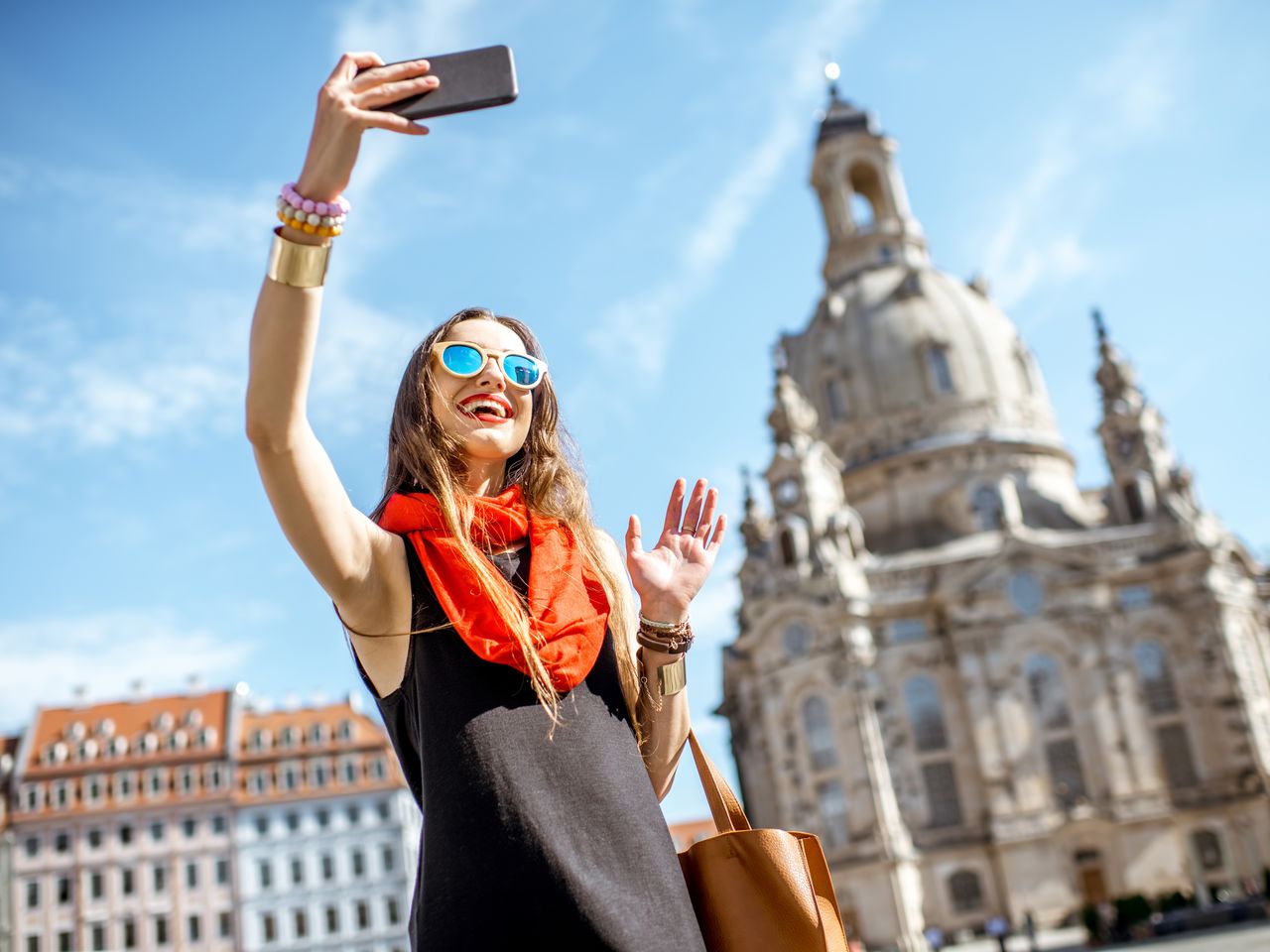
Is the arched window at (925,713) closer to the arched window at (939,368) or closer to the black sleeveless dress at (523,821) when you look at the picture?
the arched window at (939,368)

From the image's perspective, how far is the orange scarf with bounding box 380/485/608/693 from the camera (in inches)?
110

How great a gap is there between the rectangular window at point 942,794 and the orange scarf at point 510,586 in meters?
45.0

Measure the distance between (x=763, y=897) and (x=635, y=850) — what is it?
396mm

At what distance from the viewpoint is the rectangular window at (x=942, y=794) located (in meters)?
45.2

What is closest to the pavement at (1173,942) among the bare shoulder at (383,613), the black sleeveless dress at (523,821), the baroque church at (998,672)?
the baroque church at (998,672)

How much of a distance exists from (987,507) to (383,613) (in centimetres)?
5078

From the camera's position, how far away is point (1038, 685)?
46000 millimetres

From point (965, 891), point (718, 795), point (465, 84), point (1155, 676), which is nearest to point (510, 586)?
point (718, 795)

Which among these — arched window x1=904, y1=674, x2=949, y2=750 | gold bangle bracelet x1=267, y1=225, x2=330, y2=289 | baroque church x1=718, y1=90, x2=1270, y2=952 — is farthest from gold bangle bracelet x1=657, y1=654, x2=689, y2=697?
arched window x1=904, y1=674, x2=949, y2=750

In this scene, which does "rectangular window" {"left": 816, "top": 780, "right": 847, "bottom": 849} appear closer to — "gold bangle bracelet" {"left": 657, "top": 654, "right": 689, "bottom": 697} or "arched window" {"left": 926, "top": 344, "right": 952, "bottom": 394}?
"arched window" {"left": 926, "top": 344, "right": 952, "bottom": 394}

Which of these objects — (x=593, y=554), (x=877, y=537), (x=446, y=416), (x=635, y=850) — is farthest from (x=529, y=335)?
(x=877, y=537)

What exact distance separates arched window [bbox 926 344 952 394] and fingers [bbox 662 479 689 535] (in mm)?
53139

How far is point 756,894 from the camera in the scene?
2.93m

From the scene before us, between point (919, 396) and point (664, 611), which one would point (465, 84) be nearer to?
point (664, 611)
